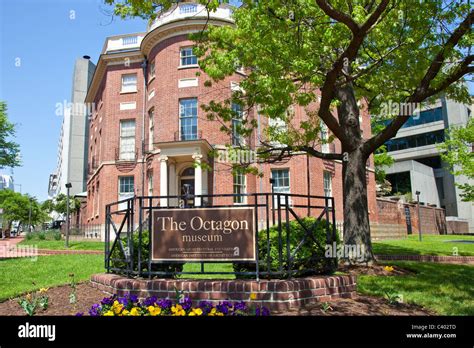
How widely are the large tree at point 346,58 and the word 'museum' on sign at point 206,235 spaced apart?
14.1 feet

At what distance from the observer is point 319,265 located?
738 centimetres

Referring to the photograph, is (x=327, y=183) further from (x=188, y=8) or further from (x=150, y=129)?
(x=188, y=8)

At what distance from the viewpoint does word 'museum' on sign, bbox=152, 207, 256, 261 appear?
6477mm

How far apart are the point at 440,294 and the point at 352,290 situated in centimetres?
166

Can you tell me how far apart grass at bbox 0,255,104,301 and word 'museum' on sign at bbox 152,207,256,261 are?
3.38 m

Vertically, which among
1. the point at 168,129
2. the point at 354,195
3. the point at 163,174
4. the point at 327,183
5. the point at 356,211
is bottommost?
the point at 356,211

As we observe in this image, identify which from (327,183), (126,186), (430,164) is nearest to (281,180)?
(327,183)

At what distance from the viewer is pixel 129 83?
2797 cm

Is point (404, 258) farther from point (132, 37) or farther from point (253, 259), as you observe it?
point (132, 37)

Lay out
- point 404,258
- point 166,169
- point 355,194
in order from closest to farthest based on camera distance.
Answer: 1. point 355,194
2. point 404,258
3. point 166,169

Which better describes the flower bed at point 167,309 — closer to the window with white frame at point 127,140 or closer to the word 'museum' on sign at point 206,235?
the word 'museum' on sign at point 206,235

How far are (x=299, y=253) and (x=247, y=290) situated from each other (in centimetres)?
133

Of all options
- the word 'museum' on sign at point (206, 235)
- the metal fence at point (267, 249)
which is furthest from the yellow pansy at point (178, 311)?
the word 'museum' on sign at point (206, 235)
